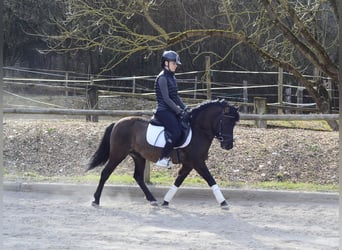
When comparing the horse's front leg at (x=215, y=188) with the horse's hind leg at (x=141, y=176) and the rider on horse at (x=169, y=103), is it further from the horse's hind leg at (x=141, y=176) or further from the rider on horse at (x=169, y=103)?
the horse's hind leg at (x=141, y=176)

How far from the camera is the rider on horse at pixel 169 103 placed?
329 inches

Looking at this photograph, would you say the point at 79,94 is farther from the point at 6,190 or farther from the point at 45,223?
the point at 45,223

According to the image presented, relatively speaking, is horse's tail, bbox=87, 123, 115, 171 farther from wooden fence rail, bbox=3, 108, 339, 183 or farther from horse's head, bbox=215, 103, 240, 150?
horse's head, bbox=215, 103, 240, 150

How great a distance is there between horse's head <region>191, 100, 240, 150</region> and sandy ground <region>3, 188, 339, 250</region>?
3.21ft

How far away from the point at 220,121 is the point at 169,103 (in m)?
0.80

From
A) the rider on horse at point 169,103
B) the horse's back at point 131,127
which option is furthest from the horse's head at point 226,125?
the horse's back at point 131,127

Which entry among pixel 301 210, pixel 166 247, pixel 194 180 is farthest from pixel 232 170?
pixel 166 247

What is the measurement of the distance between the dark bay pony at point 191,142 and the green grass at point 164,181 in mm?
1087

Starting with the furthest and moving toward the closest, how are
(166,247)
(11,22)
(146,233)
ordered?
(11,22) → (146,233) → (166,247)

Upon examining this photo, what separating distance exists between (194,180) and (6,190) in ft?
9.91

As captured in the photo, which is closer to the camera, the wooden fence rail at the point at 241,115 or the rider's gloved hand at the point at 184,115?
the rider's gloved hand at the point at 184,115

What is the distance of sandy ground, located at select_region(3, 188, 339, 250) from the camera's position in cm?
638

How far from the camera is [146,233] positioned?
6.91 metres

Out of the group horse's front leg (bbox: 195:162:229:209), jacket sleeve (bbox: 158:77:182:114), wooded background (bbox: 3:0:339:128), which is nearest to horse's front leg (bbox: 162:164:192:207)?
horse's front leg (bbox: 195:162:229:209)
